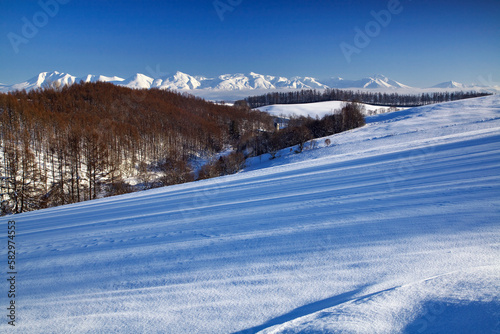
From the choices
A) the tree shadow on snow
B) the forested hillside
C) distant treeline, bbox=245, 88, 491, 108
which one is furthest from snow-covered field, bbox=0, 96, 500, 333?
distant treeline, bbox=245, 88, 491, 108

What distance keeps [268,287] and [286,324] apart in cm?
61

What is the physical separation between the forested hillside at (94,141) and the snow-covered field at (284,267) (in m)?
20.8

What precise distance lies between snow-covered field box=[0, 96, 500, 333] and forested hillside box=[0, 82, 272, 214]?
20.8m

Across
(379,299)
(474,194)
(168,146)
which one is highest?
(168,146)

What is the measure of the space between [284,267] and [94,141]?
3012 cm

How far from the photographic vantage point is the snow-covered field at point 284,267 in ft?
7.04

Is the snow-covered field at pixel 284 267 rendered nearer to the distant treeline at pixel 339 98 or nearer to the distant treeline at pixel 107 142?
the distant treeline at pixel 107 142

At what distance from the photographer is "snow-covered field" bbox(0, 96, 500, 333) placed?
84.4 inches

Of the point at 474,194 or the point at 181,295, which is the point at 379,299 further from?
the point at 474,194

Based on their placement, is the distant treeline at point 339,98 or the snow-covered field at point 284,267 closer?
the snow-covered field at point 284,267

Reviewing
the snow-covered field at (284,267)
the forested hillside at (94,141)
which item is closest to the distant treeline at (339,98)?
the forested hillside at (94,141)

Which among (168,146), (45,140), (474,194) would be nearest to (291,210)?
(474,194)

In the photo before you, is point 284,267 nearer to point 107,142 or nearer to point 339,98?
point 107,142

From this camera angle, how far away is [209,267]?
324 cm
